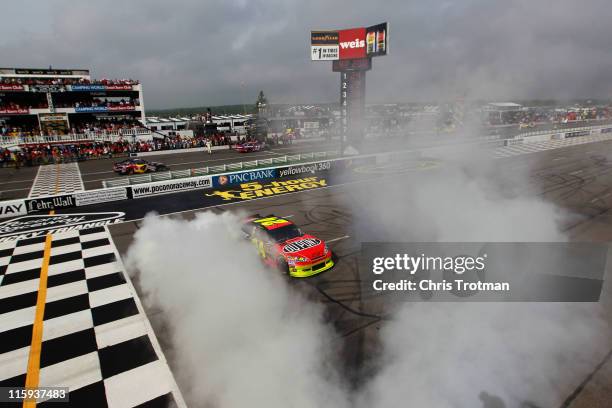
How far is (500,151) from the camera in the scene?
1137 inches

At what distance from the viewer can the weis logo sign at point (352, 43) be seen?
25.9 metres

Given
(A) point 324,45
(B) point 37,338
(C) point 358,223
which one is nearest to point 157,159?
(A) point 324,45

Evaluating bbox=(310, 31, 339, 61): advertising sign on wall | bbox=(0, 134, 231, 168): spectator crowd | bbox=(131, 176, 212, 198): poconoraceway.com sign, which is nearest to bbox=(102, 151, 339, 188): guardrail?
bbox=(131, 176, 212, 198): poconoraceway.com sign

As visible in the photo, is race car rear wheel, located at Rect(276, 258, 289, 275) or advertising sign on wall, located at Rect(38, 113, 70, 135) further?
advertising sign on wall, located at Rect(38, 113, 70, 135)

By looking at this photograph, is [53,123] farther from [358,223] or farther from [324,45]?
[358,223]

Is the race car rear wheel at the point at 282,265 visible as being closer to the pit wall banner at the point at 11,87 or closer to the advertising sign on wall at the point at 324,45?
the advertising sign on wall at the point at 324,45

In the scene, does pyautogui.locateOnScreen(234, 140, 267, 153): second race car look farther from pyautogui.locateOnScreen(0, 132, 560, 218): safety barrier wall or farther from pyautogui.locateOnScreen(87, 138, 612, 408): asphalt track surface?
pyautogui.locateOnScreen(87, 138, 612, 408): asphalt track surface

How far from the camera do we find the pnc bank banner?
25594 mm

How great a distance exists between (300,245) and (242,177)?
12533 millimetres

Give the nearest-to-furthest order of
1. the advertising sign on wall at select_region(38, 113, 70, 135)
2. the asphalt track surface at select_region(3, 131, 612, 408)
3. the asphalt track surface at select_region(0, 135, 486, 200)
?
the asphalt track surface at select_region(3, 131, 612, 408)
the asphalt track surface at select_region(0, 135, 486, 200)
the advertising sign on wall at select_region(38, 113, 70, 135)

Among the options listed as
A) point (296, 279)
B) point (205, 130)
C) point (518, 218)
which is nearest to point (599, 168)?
point (518, 218)

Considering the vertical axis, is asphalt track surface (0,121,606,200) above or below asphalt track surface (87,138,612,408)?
above

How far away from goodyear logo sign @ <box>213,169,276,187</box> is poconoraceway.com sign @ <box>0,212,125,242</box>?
6.05 metres

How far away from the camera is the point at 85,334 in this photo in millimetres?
6578
